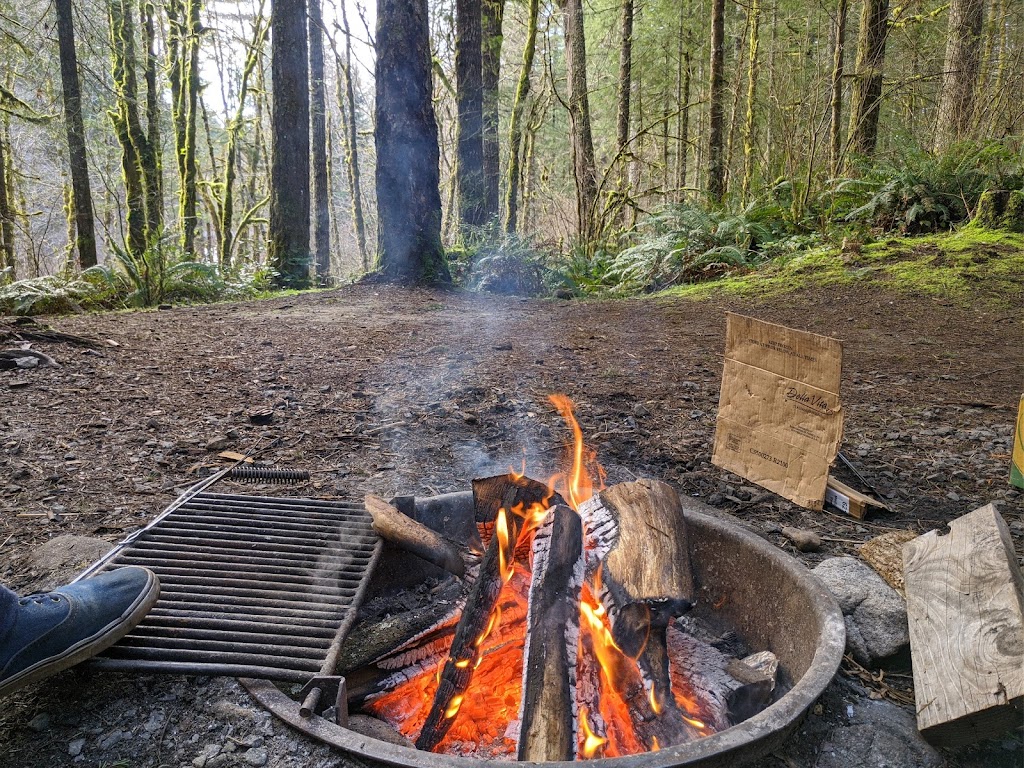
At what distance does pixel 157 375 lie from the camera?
4.67 metres

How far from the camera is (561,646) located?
A: 5.90 ft

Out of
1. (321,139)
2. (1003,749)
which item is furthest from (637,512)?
(321,139)

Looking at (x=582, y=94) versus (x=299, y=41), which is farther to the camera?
(x=582, y=94)

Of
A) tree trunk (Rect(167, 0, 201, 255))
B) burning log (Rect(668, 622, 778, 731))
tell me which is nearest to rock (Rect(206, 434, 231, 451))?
burning log (Rect(668, 622, 778, 731))

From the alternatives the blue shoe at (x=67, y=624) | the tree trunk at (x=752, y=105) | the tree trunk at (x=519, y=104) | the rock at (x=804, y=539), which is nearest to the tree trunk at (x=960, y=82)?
the tree trunk at (x=752, y=105)

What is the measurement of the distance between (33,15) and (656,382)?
13.5 metres

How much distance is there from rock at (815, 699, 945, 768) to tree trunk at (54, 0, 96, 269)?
11.5m

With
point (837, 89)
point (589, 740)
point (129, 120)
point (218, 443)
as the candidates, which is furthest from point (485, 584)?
point (129, 120)

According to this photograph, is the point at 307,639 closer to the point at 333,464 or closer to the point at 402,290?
the point at 333,464

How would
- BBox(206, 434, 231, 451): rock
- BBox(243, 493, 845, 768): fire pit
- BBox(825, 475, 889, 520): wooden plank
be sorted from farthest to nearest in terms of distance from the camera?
BBox(206, 434, 231, 451): rock, BBox(825, 475, 889, 520): wooden plank, BBox(243, 493, 845, 768): fire pit

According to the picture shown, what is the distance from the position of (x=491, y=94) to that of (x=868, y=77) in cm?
681

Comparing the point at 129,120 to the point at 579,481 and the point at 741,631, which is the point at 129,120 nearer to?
the point at 579,481

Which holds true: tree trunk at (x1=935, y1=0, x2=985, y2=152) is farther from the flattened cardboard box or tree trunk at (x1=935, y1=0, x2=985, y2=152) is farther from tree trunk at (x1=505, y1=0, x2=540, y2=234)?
the flattened cardboard box

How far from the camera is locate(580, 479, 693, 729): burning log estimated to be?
6.40ft
